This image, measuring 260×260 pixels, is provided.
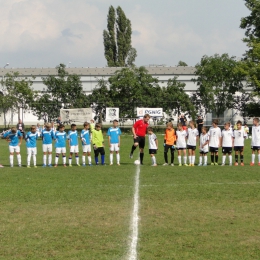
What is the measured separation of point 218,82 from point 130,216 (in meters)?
42.7

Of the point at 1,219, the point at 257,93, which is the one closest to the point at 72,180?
the point at 1,219

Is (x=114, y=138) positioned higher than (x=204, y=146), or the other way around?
(x=114, y=138)

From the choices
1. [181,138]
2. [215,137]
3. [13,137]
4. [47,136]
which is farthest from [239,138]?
[13,137]

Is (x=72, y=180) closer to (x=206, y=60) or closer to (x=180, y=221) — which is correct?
(x=180, y=221)

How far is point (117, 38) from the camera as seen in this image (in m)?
72.7

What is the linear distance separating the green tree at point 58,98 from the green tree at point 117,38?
21363 mm


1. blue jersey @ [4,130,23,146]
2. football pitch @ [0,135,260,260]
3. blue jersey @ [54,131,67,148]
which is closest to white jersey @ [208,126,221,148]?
football pitch @ [0,135,260,260]

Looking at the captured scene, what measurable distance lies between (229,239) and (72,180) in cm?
772

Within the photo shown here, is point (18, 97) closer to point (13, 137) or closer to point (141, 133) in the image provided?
point (13, 137)

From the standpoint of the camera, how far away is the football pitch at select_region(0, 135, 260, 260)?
709 centimetres

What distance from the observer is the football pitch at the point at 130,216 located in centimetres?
709

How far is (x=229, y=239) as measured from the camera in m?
7.62

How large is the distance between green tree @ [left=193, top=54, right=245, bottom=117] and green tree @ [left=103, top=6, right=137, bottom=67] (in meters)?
23.4

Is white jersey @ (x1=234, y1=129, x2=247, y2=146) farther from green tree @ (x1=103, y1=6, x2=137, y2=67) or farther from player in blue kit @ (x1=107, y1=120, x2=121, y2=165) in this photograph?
green tree @ (x1=103, y1=6, x2=137, y2=67)
